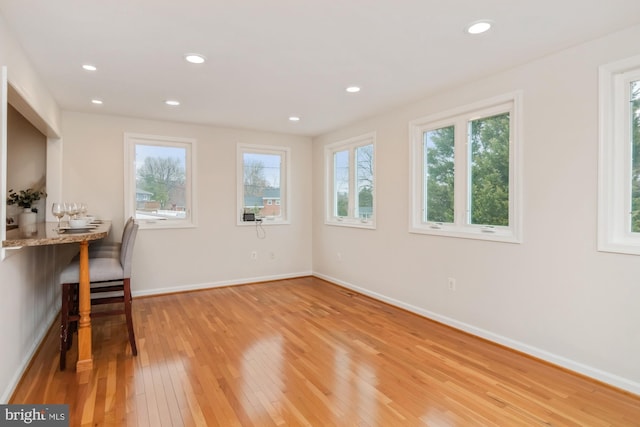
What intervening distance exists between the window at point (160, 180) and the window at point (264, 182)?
75 cm

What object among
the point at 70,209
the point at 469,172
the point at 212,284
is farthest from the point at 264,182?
the point at 469,172

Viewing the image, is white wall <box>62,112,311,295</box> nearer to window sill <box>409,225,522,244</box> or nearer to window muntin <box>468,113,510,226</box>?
window sill <box>409,225,522,244</box>

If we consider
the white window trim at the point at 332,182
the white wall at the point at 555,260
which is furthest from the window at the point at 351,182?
the white wall at the point at 555,260

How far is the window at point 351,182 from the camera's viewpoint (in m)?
4.80

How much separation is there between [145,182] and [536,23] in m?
4.58

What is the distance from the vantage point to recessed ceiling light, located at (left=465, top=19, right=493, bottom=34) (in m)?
2.22

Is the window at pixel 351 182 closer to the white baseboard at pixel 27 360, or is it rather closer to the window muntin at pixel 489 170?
the window muntin at pixel 489 170

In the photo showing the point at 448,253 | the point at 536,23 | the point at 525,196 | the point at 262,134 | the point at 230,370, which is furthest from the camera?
the point at 262,134

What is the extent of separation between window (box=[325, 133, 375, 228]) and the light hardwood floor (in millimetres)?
1751

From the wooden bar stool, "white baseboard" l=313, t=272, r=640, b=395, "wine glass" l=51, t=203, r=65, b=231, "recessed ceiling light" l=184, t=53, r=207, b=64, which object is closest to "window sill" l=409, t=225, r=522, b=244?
"white baseboard" l=313, t=272, r=640, b=395

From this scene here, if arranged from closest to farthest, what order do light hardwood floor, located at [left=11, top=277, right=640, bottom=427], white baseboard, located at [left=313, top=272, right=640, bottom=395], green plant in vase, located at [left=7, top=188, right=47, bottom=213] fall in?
1. light hardwood floor, located at [left=11, top=277, right=640, bottom=427]
2. white baseboard, located at [left=313, top=272, right=640, bottom=395]
3. green plant in vase, located at [left=7, top=188, right=47, bottom=213]

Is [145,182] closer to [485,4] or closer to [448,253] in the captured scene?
[448,253]

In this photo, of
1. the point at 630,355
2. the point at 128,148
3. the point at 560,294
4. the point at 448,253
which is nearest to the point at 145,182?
the point at 128,148

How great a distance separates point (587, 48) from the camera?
2.50 meters
